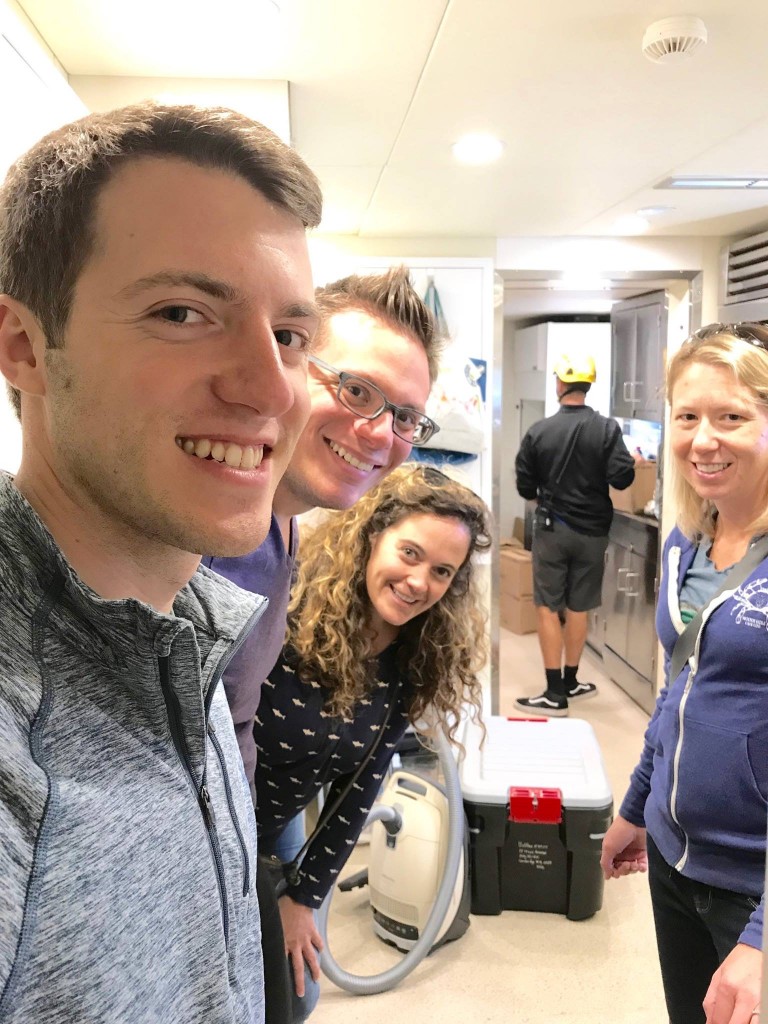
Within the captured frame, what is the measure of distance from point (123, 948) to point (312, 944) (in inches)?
47.8

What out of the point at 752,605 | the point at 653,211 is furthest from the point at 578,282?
the point at 752,605

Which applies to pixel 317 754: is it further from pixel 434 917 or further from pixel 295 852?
pixel 434 917

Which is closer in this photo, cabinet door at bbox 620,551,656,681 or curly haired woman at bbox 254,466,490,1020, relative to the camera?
curly haired woman at bbox 254,466,490,1020

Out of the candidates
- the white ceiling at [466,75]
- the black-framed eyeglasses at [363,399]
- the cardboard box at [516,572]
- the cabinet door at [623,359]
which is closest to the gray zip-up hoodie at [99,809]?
the black-framed eyeglasses at [363,399]

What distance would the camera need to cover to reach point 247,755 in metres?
1.26

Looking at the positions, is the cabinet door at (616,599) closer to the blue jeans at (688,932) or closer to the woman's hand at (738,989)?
the blue jeans at (688,932)

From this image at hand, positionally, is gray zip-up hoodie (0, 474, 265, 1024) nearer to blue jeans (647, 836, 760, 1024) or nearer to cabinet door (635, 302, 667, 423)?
blue jeans (647, 836, 760, 1024)

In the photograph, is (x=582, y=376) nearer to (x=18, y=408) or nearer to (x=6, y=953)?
(x=18, y=408)

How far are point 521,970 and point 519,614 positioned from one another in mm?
3058

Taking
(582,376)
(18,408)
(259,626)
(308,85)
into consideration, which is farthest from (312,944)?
(582,376)

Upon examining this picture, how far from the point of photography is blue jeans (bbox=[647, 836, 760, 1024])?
1197mm

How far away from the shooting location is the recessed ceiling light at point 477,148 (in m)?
1.95

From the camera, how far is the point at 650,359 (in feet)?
12.7

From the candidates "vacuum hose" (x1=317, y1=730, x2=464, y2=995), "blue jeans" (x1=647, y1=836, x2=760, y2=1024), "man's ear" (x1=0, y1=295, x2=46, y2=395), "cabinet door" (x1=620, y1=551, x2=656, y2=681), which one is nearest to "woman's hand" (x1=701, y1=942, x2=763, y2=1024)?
"blue jeans" (x1=647, y1=836, x2=760, y2=1024)
